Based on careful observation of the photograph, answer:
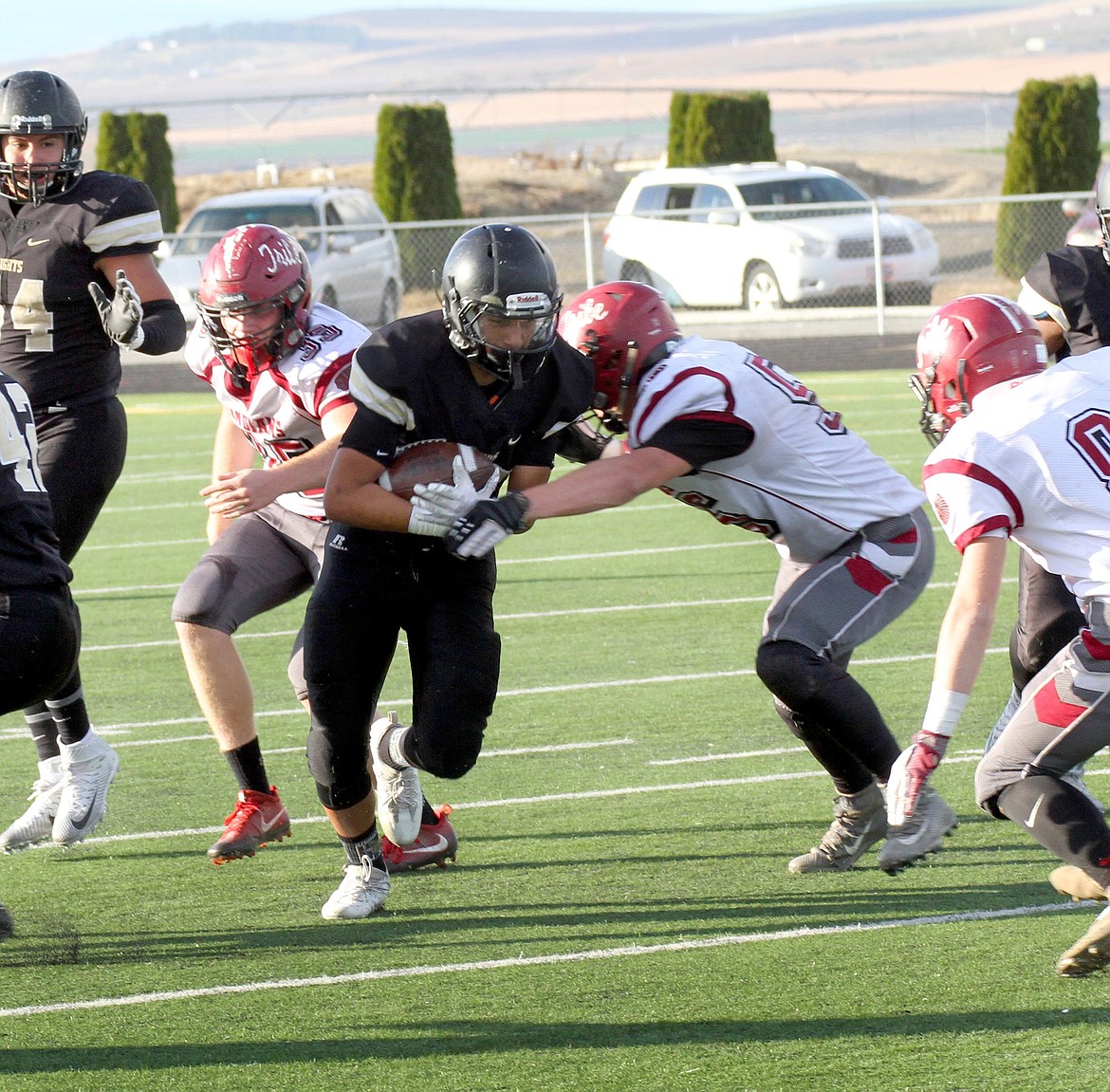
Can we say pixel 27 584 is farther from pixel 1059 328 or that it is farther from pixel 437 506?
pixel 1059 328

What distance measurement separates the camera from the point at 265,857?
478 cm

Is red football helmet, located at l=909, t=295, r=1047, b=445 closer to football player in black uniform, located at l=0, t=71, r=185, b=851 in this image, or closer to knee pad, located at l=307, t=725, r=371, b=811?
knee pad, located at l=307, t=725, r=371, b=811

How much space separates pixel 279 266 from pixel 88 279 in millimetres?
882

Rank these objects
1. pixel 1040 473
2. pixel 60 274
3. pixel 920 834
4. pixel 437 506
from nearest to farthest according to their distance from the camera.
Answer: pixel 1040 473 → pixel 920 834 → pixel 437 506 → pixel 60 274

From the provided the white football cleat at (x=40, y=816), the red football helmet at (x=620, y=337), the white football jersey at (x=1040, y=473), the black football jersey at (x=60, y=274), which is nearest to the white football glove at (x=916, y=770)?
the white football jersey at (x=1040, y=473)

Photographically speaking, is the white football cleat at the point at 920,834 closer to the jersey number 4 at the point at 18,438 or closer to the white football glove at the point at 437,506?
the white football glove at the point at 437,506

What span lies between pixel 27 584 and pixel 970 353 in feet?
6.85

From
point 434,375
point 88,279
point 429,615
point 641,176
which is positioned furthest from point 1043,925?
point 641,176

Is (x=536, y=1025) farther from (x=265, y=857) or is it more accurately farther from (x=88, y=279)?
(x=88, y=279)

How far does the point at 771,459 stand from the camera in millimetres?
4219

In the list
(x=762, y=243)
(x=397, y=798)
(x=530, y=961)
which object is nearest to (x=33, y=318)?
(x=397, y=798)

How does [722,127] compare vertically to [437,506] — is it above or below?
below

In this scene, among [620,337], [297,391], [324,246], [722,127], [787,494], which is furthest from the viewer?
[722,127]

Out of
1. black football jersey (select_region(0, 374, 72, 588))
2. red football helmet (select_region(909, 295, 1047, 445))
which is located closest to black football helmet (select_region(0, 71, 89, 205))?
black football jersey (select_region(0, 374, 72, 588))
